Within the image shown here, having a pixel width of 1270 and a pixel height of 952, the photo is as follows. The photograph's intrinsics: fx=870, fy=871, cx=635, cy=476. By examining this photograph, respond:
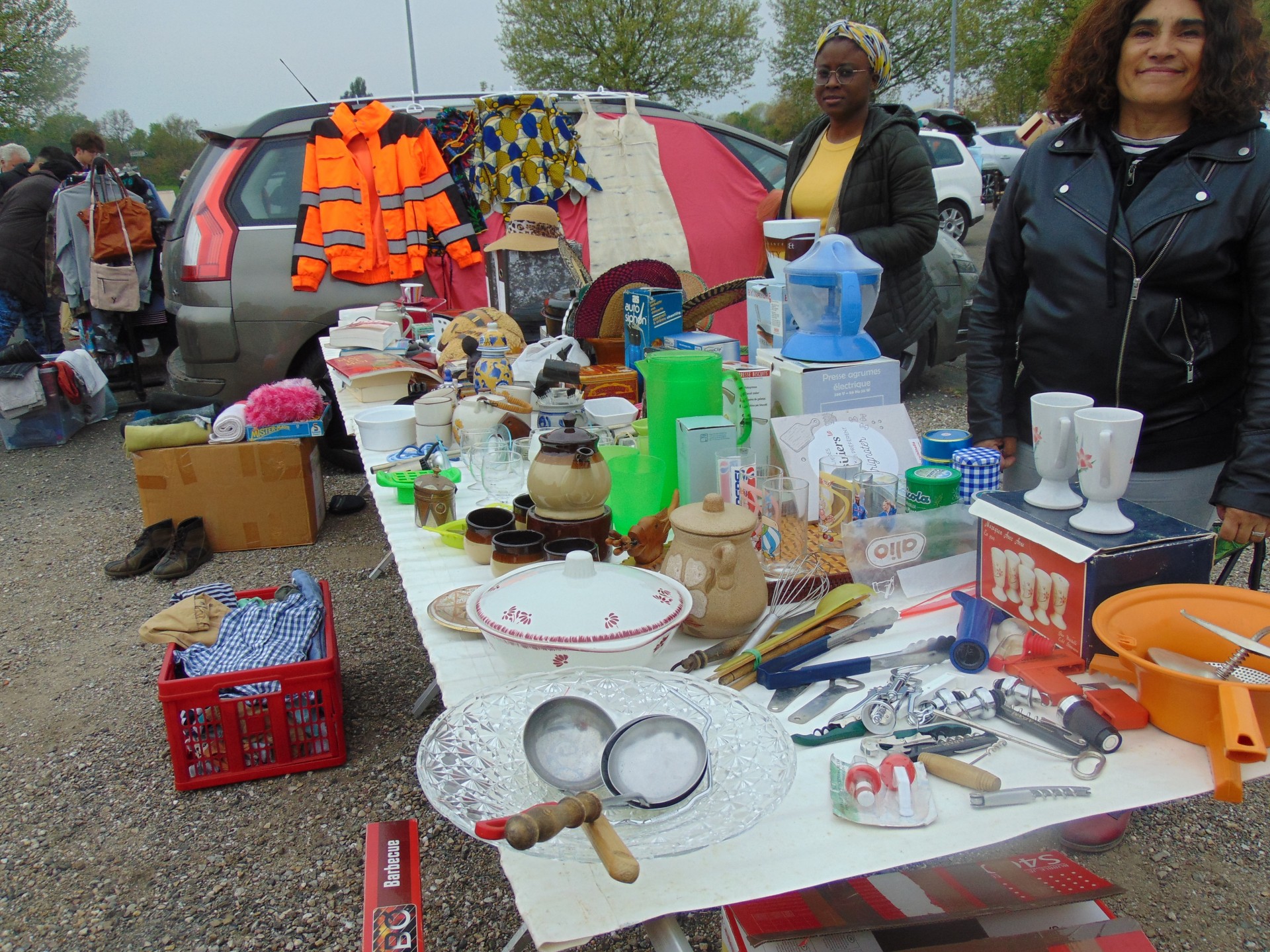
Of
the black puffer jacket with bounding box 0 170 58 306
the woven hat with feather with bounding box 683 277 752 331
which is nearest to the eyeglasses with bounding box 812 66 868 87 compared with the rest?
the woven hat with feather with bounding box 683 277 752 331

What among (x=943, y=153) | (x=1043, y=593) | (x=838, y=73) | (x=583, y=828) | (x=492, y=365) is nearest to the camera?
(x=583, y=828)

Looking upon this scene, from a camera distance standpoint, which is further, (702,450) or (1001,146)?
(1001,146)

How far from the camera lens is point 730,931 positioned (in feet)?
4.53

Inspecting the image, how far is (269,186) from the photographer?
4.73 m

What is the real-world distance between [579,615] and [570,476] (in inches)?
16.8

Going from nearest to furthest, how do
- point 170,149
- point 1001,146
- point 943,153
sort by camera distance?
point 943,153 → point 1001,146 → point 170,149

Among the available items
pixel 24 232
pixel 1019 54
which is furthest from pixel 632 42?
pixel 24 232

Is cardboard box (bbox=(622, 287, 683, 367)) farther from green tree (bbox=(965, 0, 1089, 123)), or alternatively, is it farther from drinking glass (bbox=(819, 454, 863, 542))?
green tree (bbox=(965, 0, 1089, 123))

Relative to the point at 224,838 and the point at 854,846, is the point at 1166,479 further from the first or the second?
the point at 224,838

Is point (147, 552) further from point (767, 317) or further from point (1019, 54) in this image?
point (1019, 54)

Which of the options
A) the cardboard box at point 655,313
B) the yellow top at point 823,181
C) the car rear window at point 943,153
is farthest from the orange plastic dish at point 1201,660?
the car rear window at point 943,153

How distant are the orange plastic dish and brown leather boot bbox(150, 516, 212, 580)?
390 cm

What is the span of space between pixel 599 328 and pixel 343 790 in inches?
62.9

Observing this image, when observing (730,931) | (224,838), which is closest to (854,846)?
(730,931)
